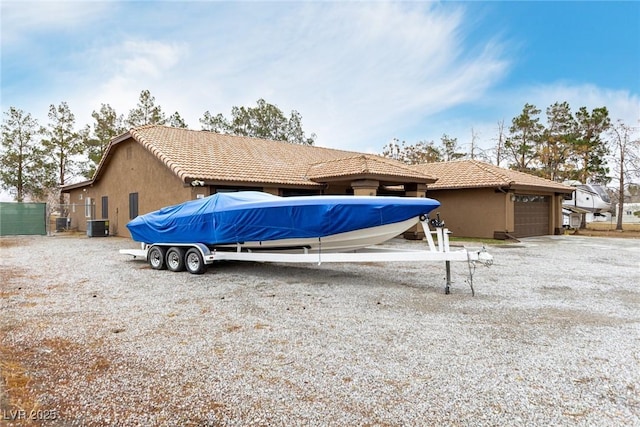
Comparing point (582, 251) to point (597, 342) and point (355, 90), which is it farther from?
point (355, 90)

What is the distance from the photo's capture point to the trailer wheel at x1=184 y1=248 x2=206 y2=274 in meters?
8.77

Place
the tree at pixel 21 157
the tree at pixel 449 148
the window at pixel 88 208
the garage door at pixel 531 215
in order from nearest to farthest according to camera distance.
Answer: the garage door at pixel 531 215 < the window at pixel 88 208 < the tree at pixel 21 157 < the tree at pixel 449 148

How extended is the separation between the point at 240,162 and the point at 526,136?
28.0 meters

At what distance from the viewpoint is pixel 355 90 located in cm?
2075

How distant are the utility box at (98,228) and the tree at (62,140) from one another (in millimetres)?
15217

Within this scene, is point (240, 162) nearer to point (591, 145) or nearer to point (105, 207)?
point (105, 207)

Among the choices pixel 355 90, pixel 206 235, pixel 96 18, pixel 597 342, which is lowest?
pixel 597 342

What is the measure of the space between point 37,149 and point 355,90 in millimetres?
27942

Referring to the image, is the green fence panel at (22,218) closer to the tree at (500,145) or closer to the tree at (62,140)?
the tree at (62,140)

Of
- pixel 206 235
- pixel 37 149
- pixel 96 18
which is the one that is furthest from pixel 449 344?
pixel 37 149

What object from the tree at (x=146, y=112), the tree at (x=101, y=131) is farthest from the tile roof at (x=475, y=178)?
the tree at (x=101, y=131)

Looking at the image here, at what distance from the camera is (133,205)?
18.4 m

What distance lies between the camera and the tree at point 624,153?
27.6m

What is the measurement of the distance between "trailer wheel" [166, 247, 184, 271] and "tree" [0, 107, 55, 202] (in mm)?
30505
